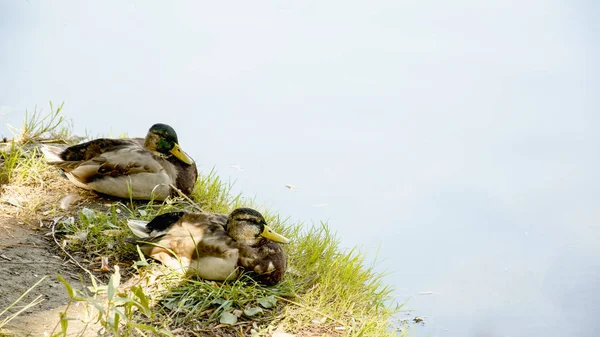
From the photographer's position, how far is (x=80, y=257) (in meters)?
3.56

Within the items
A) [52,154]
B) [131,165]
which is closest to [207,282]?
[131,165]

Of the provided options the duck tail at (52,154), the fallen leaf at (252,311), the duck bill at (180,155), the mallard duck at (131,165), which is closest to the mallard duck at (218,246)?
the fallen leaf at (252,311)

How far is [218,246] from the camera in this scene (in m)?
3.33

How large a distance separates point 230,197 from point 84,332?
179 centimetres

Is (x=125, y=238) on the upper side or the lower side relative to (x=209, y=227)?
lower

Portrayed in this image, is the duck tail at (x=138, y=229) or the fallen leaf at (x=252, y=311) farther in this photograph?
the duck tail at (x=138, y=229)

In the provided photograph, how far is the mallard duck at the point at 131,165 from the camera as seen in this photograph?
13.3ft

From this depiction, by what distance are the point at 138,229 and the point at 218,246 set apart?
0.46 metres

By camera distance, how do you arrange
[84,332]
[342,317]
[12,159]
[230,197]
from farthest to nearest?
[230,197] → [12,159] → [342,317] → [84,332]

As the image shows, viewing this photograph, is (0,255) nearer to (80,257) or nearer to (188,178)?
(80,257)

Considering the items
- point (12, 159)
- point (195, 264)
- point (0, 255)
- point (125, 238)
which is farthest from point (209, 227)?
point (12, 159)

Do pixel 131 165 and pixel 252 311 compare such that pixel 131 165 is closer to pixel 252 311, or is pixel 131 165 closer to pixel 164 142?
pixel 164 142

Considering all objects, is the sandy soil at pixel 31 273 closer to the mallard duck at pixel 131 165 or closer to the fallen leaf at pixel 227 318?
the mallard duck at pixel 131 165

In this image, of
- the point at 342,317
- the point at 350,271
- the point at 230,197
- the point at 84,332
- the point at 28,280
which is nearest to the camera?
the point at 84,332
